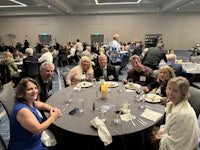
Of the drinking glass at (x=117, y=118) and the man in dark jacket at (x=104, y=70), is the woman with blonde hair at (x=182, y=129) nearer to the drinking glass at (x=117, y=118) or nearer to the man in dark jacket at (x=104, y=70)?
the drinking glass at (x=117, y=118)

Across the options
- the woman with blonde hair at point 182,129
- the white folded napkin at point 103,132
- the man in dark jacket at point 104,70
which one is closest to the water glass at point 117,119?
the white folded napkin at point 103,132

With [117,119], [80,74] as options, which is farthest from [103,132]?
[80,74]

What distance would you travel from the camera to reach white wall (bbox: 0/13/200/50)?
1319cm

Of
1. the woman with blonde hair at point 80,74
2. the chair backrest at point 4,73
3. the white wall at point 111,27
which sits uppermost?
the white wall at point 111,27

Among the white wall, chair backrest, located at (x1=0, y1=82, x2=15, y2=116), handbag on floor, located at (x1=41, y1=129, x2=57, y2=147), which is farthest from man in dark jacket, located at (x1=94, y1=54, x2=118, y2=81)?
the white wall

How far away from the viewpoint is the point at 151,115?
5.87 feet

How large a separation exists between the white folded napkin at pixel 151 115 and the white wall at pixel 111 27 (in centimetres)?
1222

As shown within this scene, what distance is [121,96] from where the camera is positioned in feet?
7.62

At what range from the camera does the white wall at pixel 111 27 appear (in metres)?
13.2

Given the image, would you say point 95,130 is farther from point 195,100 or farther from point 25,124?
point 195,100

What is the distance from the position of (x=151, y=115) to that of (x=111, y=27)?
40.4 ft

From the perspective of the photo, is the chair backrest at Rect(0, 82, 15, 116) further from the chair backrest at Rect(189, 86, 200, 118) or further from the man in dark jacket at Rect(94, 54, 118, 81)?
the chair backrest at Rect(189, 86, 200, 118)

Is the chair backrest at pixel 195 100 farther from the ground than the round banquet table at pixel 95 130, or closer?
farther from the ground

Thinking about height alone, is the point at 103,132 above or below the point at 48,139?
above
